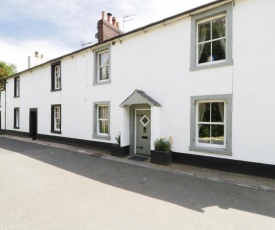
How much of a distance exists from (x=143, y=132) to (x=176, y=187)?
4.14 meters

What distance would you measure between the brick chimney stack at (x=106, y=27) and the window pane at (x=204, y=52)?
6614 millimetres

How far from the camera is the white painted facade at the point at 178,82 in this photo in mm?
6199

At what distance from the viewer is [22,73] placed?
16.9 meters

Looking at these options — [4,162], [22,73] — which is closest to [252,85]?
[4,162]

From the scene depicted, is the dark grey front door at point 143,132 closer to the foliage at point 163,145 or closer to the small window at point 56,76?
the foliage at point 163,145

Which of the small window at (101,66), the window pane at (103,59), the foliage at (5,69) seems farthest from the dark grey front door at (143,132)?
the foliage at (5,69)

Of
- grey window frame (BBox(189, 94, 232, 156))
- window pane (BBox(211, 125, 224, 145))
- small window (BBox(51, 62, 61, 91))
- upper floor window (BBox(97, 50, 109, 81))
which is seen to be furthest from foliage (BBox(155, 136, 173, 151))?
small window (BBox(51, 62, 61, 91))

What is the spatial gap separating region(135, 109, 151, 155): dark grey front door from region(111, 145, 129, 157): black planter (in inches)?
22.1

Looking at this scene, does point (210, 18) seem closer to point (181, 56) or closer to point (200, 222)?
point (181, 56)

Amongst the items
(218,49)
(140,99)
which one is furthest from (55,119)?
(218,49)

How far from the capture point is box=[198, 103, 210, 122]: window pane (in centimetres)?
742

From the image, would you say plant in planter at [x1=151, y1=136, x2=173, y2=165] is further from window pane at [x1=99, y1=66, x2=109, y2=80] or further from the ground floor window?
the ground floor window

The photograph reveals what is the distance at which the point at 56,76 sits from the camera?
46.0ft

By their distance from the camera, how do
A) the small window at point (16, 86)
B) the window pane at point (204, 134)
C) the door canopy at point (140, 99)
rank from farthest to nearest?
1. the small window at point (16, 86)
2. the door canopy at point (140, 99)
3. the window pane at point (204, 134)
